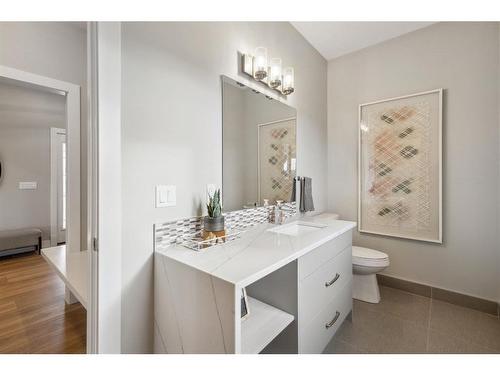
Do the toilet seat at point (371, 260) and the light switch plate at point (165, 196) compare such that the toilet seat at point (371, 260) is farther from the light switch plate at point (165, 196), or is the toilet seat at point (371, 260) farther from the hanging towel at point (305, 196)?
the light switch plate at point (165, 196)

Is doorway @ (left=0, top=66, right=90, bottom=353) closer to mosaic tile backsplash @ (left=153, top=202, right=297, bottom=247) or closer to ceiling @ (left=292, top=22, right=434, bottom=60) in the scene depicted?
mosaic tile backsplash @ (left=153, top=202, right=297, bottom=247)

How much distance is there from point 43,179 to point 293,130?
4058 mm

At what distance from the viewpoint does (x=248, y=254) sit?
1.16 m

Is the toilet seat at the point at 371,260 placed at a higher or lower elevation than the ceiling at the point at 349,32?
lower

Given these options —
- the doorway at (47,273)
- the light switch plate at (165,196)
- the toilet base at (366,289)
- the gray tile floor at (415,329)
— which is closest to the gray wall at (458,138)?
the gray tile floor at (415,329)

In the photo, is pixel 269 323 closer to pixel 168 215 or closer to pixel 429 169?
pixel 168 215

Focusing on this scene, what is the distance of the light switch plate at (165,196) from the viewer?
3.84 feet

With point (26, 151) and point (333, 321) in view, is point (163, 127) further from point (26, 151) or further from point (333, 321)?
point (26, 151)

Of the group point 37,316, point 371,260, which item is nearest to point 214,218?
point 371,260

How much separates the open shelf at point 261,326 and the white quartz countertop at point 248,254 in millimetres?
338

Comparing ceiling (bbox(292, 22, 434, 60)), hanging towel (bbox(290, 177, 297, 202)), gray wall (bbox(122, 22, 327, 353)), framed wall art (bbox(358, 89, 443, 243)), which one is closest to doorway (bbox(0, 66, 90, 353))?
gray wall (bbox(122, 22, 327, 353))

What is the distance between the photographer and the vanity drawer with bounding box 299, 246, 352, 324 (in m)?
1.24

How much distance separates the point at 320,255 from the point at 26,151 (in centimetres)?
452
